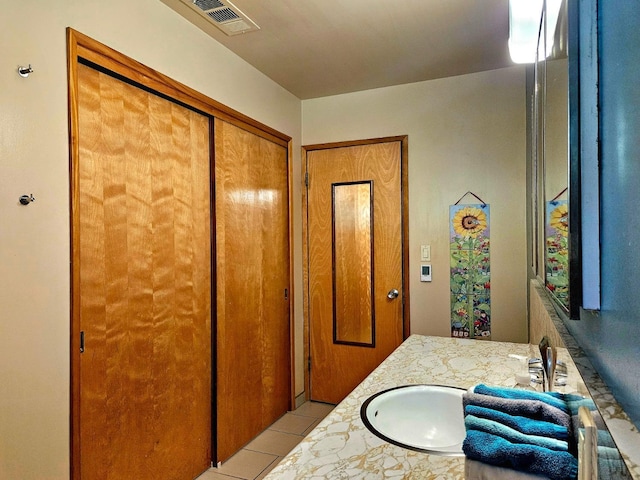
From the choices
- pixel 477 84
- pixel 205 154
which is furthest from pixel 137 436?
pixel 477 84

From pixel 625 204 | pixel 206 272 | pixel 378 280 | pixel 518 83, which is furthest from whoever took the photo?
pixel 378 280

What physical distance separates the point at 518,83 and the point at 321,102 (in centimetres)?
145

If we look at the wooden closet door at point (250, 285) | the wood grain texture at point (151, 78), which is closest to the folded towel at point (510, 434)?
the wood grain texture at point (151, 78)

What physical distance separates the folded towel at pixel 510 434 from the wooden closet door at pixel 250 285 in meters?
1.99

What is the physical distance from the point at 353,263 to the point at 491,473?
9.03ft

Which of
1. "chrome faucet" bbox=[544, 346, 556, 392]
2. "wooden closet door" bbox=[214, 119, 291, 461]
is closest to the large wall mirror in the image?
"chrome faucet" bbox=[544, 346, 556, 392]

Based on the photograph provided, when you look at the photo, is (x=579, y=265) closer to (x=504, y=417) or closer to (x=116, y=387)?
(x=504, y=417)

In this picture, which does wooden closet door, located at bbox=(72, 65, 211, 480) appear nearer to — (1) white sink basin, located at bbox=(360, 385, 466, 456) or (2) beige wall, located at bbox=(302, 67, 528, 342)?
(1) white sink basin, located at bbox=(360, 385, 466, 456)

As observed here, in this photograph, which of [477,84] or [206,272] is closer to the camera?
[206,272]

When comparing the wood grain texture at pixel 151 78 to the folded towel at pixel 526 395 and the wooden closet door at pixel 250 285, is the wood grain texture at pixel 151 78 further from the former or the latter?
the folded towel at pixel 526 395

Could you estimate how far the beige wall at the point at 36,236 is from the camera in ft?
4.64

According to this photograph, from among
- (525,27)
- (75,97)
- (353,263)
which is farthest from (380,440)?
(353,263)

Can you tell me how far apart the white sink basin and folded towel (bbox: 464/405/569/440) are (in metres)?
0.61

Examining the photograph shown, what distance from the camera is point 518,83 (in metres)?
2.89
